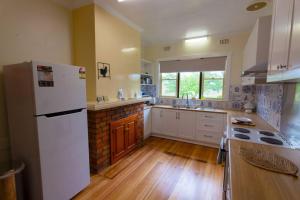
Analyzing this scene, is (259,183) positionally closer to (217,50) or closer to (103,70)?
(103,70)

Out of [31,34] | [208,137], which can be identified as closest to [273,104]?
[208,137]

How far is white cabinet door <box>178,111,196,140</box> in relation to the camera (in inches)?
135

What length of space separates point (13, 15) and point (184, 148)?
3.49 m

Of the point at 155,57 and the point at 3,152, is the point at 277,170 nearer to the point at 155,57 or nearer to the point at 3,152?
the point at 3,152

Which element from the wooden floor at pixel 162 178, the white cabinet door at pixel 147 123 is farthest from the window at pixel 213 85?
the white cabinet door at pixel 147 123

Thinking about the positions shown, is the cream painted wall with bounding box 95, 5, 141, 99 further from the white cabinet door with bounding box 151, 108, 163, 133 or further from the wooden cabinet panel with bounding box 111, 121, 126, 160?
the white cabinet door with bounding box 151, 108, 163, 133

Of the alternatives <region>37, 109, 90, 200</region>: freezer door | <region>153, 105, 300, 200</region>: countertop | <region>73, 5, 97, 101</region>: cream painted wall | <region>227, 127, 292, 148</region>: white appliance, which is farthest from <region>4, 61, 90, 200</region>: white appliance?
<region>227, 127, 292, 148</region>: white appliance

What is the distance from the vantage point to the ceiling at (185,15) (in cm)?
220

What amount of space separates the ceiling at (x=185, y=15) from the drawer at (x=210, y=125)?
6.65ft

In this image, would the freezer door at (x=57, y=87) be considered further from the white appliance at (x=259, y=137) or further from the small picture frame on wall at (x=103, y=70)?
the white appliance at (x=259, y=137)

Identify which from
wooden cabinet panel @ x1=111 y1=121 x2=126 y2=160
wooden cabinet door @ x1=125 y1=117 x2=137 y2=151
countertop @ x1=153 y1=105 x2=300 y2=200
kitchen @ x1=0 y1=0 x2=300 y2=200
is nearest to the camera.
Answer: countertop @ x1=153 y1=105 x2=300 y2=200

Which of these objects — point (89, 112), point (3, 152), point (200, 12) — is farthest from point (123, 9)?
point (3, 152)

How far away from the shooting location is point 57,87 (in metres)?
1.53

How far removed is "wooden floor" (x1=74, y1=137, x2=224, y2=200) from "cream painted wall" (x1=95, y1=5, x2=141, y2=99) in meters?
1.28
